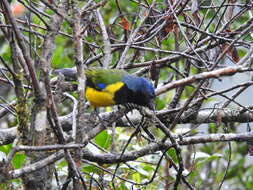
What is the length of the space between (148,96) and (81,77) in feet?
2.21

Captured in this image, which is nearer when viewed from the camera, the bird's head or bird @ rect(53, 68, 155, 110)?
the bird's head

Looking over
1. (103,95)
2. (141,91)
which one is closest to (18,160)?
(103,95)

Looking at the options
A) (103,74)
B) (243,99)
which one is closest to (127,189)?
(103,74)

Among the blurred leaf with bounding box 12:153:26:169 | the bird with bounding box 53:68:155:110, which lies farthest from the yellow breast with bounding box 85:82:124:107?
the blurred leaf with bounding box 12:153:26:169

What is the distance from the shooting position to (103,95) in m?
3.40

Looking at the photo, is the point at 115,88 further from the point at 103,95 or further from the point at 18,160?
the point at 18,160

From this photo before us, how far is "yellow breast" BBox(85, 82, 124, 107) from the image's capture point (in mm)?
3379

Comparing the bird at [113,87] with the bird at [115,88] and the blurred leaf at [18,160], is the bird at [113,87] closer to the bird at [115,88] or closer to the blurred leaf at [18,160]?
the bird at [115,88]

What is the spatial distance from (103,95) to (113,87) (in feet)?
0.29

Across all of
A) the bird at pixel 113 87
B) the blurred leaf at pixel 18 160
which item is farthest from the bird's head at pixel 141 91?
the blurred leaf at pixel 18 160

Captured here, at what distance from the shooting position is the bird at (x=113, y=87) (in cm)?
323

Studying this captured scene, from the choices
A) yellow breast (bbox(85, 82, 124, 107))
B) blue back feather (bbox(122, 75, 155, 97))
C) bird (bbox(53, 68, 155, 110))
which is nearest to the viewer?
blue back feather (bbox(122, 75, 155, 97))

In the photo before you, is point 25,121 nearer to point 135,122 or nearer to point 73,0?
point 73,0

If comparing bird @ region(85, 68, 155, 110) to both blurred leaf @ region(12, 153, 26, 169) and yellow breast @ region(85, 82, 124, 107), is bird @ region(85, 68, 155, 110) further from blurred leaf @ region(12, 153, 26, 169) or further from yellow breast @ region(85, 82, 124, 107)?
blurred leaf @ region(12, 153, 26, 169)
